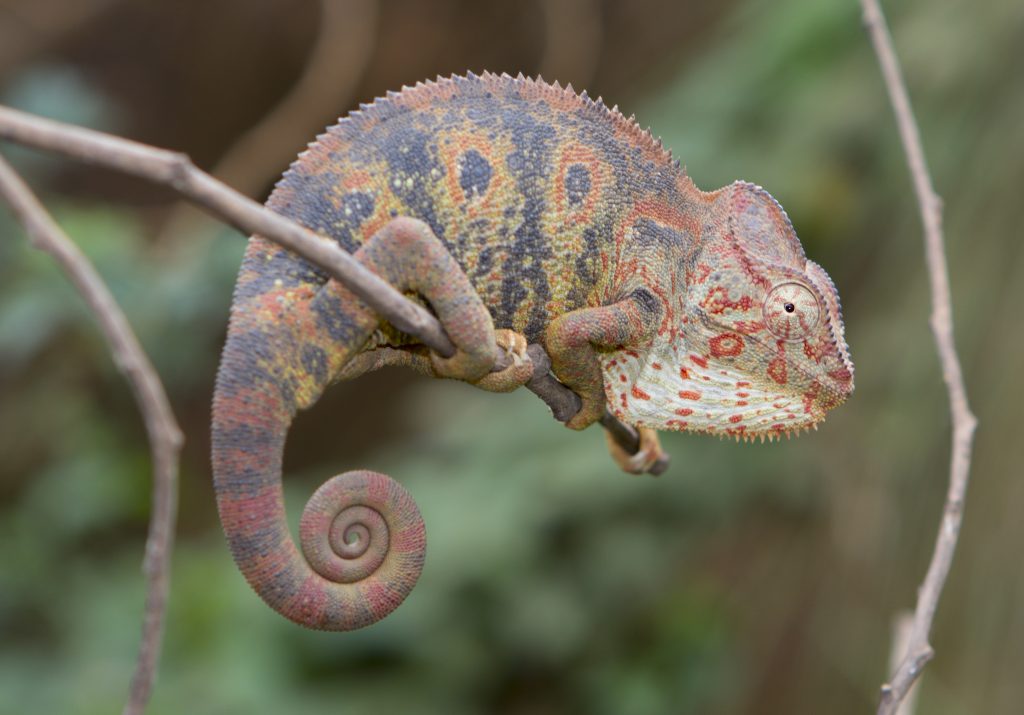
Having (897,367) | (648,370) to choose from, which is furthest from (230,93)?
(648,370)

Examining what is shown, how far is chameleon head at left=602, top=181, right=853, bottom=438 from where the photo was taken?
73.0 inches

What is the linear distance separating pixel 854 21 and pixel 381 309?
112 inches

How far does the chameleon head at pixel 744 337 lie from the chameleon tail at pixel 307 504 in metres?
0.52

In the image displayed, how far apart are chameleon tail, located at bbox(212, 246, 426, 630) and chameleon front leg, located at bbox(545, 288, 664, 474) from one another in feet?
1.03

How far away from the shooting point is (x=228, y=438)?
1.52 m

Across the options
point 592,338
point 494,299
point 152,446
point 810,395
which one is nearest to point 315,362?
point 494,299

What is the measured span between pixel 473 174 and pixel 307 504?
0.54 m

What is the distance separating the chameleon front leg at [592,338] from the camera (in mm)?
1772

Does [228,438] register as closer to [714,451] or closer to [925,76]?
[714,451]

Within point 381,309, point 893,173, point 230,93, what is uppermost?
point 230,93

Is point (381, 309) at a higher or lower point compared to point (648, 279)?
lower

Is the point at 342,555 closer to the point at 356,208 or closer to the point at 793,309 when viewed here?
the point at 356,208

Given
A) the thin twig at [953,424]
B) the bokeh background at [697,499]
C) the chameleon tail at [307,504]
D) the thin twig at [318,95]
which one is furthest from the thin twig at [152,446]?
the thin twig at [318,95]

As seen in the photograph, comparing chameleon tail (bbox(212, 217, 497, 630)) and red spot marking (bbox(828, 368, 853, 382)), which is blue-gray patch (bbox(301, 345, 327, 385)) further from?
red spot marking (bbox(828, 368, 853, 382))
